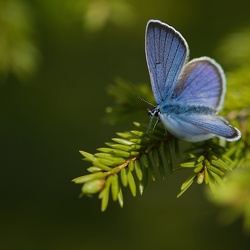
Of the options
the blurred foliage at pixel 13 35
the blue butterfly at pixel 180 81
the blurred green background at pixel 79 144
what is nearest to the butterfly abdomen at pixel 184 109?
the blue butterfly at pixel 180 81

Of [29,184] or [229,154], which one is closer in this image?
[229,154]

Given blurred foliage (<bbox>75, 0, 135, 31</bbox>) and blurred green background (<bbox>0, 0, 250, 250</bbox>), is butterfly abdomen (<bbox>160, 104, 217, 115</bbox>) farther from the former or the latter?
blurred green background (<bbox>0, 0, 250, 250</bbox>)

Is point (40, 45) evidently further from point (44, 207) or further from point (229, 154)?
point (229, 154)

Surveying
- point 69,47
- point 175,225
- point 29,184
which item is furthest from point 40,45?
point 175,225

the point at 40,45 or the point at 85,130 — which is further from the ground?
the point at 40,45

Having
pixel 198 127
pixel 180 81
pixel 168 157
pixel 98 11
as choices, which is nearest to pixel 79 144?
pixel 98 11

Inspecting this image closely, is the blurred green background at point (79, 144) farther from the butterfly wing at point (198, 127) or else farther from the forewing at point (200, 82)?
the butterfly wing at point (198, 127)
